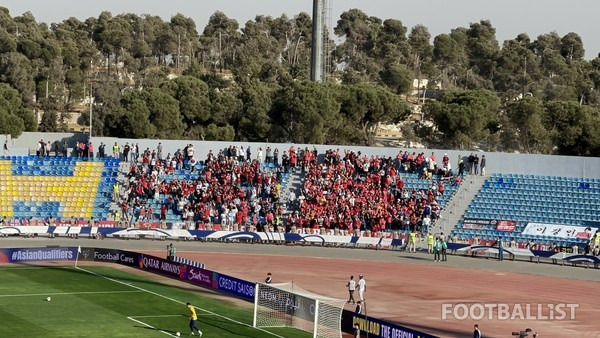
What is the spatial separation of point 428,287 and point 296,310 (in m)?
13.6

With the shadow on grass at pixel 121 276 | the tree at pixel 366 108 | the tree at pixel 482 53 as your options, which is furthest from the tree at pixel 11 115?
the tree at pixel 482 53

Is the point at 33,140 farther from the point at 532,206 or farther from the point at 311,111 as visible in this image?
the point at 532,206

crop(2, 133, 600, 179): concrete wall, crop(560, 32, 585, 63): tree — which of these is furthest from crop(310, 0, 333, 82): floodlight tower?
crop(560, 32, 585, 63): tree

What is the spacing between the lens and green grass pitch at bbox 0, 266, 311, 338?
36.2m

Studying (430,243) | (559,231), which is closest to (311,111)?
(430,243)

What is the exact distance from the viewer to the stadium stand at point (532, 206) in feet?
210

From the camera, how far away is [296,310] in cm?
3675

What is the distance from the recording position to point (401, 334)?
31641 mm

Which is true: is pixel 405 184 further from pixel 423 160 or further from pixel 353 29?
pixel 353 29

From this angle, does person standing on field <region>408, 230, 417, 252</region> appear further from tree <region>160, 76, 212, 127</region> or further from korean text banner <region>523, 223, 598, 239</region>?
tree <region>160, 76, 212, 127</region>

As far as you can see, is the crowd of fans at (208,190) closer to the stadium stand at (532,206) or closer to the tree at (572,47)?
the stadium stand at (532,206)

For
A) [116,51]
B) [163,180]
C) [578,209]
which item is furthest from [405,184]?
[116,51]

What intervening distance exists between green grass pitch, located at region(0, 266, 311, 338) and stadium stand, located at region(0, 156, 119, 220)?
16979mm

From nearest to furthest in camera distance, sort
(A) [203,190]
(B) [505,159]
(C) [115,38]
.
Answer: (A) [203,190] < (B) [505,159] < (C) [115,38]
